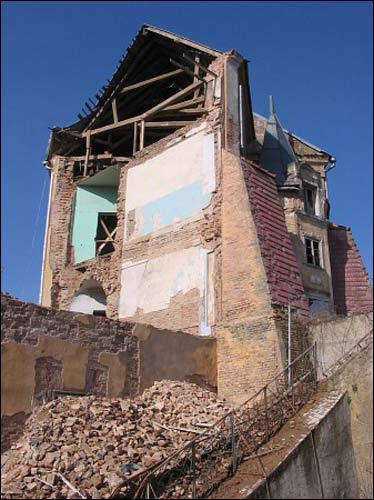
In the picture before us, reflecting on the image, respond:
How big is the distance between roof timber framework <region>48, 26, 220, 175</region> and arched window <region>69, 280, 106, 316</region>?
5472 millimetres

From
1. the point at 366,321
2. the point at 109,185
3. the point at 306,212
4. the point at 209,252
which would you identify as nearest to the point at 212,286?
the point at 209,252

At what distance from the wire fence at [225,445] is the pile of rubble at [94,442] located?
0.30 m

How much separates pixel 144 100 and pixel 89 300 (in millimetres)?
9262

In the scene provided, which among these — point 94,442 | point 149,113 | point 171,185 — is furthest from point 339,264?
point 94,442

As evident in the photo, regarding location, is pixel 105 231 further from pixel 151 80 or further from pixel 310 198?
pixel 310 198

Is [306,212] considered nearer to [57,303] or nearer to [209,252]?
[209,252]

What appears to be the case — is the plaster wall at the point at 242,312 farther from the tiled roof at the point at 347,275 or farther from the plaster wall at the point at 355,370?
the tiled roof at the point at 347,275

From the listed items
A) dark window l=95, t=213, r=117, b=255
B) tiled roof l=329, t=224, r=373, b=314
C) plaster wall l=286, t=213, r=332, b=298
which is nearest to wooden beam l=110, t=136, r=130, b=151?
dark window l=95, t=213, r=117, b=255

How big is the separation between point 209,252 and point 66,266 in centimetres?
836

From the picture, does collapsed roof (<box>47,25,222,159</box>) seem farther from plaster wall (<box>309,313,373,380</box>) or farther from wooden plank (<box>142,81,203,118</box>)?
plaster wall (<box>309,313,373,380</box>)

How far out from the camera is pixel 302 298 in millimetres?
A: 15969

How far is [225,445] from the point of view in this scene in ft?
37.7

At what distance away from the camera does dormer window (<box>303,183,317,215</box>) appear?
21.9m

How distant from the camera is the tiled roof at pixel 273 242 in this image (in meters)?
15.5
